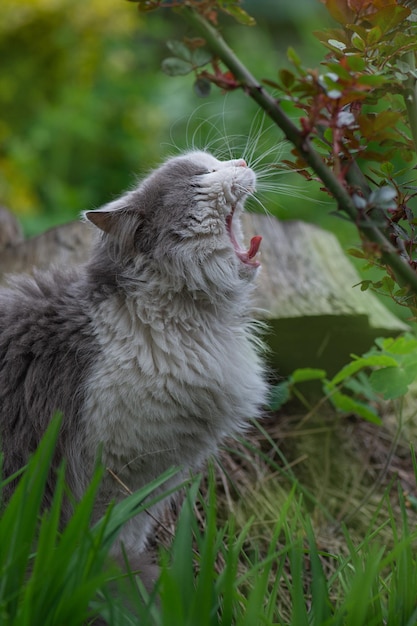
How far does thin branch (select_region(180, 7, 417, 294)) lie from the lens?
4.66 ft

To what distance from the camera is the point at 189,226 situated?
2.05 metres

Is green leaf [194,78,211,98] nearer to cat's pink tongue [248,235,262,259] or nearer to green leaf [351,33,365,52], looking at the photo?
green leaf [351,33,365,52]

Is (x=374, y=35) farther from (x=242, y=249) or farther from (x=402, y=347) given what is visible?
(x=402, y=347)

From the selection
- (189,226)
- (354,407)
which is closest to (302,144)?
(189,226)

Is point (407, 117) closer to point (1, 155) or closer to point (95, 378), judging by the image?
point (95, 378)

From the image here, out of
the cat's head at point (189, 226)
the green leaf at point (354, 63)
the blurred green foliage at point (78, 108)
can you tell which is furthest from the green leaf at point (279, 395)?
the blurred green foliage at point (78, 108)

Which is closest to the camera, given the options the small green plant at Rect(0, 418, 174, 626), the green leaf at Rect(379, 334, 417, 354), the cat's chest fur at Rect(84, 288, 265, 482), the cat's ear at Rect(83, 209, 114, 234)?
the small green plant at Rect(0, 418, 174, 626)

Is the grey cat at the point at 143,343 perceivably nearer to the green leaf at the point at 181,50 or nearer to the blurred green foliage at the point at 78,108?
the green leaf at the point at 181,50

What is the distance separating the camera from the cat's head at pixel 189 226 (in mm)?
2041

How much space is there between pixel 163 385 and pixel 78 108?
15.5ft

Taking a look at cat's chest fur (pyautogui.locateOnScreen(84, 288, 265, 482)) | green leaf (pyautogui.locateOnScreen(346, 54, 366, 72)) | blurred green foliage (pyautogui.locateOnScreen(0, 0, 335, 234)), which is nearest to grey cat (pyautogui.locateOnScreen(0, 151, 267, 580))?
cat's chest fur (pyautogui.locateOnScreen(84, 288, 265, 482))

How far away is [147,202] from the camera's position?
2.14m

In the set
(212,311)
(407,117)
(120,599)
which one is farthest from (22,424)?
(407,117)

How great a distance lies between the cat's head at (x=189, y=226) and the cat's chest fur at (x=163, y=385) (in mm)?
110
